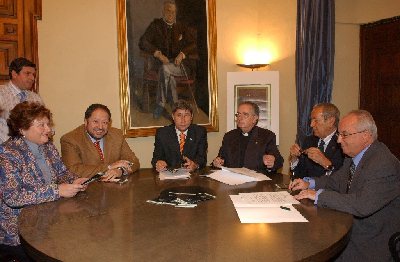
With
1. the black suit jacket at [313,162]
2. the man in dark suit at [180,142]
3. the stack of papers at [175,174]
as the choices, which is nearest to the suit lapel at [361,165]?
the black suit jacket at [313,162]

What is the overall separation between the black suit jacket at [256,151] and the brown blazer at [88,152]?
0.97 meters

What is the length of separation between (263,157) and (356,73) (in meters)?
3.21

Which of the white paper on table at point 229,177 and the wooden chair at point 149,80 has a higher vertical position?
the wooden chair at point 149,80

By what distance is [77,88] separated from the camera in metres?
4.95

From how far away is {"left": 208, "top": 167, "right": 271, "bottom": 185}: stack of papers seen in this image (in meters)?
3.18

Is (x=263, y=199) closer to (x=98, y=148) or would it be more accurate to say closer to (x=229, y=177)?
(x=229, y=177)

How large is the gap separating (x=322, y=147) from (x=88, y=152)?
2113 mm

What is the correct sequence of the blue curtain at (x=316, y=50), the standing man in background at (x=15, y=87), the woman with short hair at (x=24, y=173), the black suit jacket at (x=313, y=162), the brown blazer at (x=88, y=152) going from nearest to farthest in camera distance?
the woman with short hair at (x=24, y=173) < the brown blazer at (x=88, y=152) < the black suit jacket at (x=313, y=162) < the standing man in background at (x=15, y=87) < the blue curtain at (x=316, y=50)

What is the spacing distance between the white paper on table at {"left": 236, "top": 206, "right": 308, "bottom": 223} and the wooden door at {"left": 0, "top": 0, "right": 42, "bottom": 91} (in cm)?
330

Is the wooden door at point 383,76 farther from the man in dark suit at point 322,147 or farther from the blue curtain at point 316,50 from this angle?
the man in dark suit at point 322,147

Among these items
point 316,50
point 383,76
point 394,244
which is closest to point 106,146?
point 394,244

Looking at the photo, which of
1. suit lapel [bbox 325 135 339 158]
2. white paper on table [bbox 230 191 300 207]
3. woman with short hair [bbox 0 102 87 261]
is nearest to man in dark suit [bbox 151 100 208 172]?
suit lapel [bbox 325 135 339 158]

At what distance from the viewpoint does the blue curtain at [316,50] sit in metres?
5.06

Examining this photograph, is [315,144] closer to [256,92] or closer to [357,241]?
[357,241]
